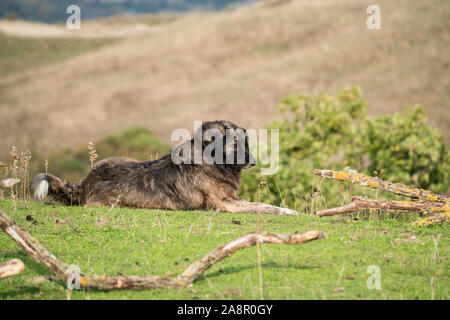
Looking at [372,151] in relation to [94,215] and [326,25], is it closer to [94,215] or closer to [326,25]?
[94,215]

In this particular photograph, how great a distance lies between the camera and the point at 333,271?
6.37 meters

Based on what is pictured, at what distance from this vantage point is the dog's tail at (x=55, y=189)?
10289 mm

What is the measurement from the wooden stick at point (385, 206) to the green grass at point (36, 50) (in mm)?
79469

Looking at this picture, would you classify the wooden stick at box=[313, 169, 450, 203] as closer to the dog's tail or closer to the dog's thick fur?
the dog's thick fur

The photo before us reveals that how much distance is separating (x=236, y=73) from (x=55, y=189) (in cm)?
6309

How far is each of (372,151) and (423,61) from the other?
4395 centimetres

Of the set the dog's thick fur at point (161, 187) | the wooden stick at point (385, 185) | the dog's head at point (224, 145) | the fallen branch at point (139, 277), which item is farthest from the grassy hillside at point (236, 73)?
the fallen branch at point (139, 277)

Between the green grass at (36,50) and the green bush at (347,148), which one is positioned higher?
the green grass at (36,50)

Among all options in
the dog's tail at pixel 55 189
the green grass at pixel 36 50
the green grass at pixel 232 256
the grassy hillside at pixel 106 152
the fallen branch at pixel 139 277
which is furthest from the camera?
the green grass at pixel 36 50

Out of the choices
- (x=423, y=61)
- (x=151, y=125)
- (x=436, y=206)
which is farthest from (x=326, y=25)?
(x=436, y=206)

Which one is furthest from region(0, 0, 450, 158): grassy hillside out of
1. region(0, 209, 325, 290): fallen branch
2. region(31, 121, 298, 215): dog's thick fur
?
region(0, 209, 325, 290): fallen branch

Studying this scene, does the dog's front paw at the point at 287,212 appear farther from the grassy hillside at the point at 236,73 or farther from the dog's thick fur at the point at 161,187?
the grassy hillside at the point at 236,73

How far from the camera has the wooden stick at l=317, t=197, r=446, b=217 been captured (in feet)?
26.4

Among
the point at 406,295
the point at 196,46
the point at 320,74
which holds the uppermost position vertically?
the point at 196,46
